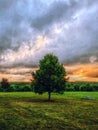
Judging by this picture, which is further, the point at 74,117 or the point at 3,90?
the point at 3,90

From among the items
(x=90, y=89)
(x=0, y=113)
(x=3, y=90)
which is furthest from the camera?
(x=90, y=89)

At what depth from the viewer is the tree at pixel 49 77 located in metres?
77.6

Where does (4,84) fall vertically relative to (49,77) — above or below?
above

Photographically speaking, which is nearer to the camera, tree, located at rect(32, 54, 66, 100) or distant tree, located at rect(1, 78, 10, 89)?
tree, located at rect(32, 54, 66, 100)

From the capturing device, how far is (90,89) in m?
162

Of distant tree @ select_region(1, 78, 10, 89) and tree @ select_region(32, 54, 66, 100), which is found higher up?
distant tree @ select_region(1, 78, 10, 89)

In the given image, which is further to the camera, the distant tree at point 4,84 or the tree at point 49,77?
the distant tree at point 4,84

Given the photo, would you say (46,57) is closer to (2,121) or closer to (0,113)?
(0,113)

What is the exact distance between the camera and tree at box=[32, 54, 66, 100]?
77562 mm

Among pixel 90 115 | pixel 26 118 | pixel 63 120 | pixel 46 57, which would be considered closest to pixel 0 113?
pixel 26 118

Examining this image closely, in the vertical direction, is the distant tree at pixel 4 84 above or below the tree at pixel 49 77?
above

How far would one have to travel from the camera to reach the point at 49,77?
7794 centimetres

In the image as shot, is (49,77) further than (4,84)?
No

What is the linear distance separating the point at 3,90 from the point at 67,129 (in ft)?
389
